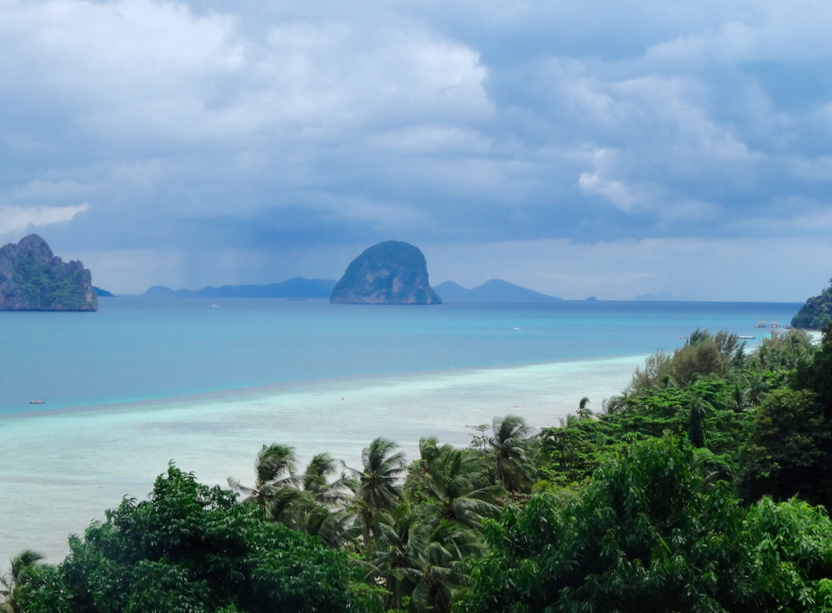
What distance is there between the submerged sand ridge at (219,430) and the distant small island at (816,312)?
93.1m

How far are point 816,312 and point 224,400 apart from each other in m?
136

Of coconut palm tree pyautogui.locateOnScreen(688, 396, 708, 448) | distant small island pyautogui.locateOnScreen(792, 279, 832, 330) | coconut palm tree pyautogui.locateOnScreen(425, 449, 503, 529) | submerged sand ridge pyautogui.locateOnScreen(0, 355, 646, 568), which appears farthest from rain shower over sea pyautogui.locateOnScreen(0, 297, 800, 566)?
distant small island pyautogui.locateOnScreen(792, 279, 832, 330)

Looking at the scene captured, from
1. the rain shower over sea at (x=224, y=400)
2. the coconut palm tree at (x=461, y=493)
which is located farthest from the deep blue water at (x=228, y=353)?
the coconut palm tree at (x=461, y=493)

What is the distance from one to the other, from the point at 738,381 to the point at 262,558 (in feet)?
118

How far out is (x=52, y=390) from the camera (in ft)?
228

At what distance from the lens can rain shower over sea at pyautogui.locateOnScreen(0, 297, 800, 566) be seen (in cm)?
3638

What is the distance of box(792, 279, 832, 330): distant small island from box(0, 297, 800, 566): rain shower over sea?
43912 millimetres

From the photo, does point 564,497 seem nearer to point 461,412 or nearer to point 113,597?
point 113,597

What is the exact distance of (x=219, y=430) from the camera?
162ft

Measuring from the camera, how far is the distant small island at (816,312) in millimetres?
152875

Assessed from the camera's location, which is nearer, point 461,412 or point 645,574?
point 645,574

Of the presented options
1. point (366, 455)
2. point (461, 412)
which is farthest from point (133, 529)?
point (461, 412)

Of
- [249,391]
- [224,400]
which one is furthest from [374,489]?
[249,391]

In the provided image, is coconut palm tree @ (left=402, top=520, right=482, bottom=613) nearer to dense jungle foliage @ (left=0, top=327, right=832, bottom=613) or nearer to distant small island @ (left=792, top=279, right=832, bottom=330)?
dense jungle foliage @ (left=0, top=327, right=832, bottom=613)
